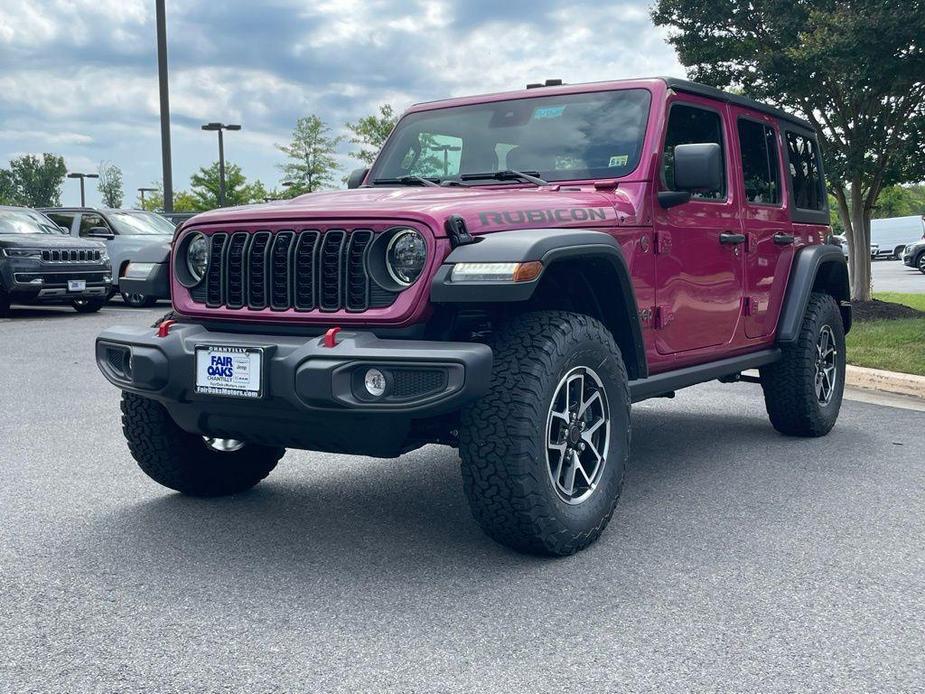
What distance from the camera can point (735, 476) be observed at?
17.6 feet

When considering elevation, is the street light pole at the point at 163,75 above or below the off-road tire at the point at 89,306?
above

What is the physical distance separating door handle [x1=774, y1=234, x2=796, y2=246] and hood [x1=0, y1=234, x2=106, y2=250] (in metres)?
12.0

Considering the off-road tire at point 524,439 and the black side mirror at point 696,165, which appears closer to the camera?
the off-road tire at point 524,439

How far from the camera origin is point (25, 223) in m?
15.9

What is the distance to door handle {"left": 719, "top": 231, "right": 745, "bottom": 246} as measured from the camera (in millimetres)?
5328

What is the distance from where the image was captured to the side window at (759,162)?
19.1 ft

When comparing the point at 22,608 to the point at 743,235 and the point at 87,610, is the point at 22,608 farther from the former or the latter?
the point at 743,235

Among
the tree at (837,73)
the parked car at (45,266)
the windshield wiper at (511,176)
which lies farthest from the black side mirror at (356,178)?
the parked car at (45,266)

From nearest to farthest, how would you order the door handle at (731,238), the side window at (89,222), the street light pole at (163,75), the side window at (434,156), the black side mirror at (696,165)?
the black side mirror at (696,165) < the side window at (434,156) < the door handle at (731,238) < the side window at (89,222) < the street light pole at (163,75)

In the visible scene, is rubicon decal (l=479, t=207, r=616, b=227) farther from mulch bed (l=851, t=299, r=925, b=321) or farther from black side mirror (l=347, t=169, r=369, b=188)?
mulch bed (l=851, t=299, r=925, b=321)

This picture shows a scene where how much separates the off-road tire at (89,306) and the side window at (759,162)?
12.3m

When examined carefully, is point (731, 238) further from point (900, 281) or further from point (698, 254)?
point (900, 281)

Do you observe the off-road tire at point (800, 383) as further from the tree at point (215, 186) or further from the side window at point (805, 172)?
the tree at point (215, 186)

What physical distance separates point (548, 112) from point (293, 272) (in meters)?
1.85
